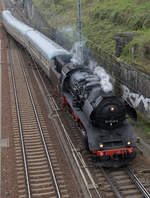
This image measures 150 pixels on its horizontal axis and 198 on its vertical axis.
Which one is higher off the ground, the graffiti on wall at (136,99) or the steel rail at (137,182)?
the graffiti on wall at (136,99)

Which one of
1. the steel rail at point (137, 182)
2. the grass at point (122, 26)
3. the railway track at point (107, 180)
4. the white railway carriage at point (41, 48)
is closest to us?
the steel rail at point (137, 182)

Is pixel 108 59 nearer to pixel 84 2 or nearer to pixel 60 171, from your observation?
pixel 60 171

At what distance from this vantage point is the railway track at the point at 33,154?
1174cm

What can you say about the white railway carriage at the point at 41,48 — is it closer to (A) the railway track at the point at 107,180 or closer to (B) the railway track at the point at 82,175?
(B) the railway track at the point at 82,175

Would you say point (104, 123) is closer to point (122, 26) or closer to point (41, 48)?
point (41, 48)

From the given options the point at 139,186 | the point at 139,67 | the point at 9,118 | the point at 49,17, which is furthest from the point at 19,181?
the point at 49,17

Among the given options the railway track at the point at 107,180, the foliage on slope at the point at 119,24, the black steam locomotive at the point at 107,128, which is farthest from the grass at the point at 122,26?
the railway track at the point at 107,180

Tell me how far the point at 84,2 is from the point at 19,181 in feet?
126

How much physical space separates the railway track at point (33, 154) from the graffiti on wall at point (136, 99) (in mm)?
6397

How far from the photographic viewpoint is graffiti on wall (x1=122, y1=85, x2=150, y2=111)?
16953 millimetres

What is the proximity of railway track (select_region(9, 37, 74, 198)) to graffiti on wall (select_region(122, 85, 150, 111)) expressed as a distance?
6.40m

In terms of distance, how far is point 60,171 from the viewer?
13.0 meters

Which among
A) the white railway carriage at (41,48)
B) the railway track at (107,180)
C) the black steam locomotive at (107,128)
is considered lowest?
the railway track at (107,180)

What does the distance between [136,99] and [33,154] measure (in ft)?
26.4
